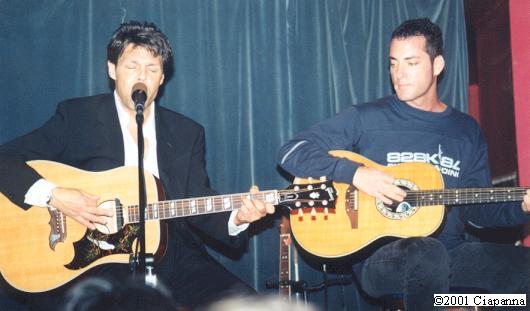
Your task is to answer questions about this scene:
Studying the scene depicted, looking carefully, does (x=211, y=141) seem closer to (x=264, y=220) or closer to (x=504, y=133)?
(x=264, y=220)

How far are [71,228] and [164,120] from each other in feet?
2.67

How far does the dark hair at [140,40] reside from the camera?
3.36 meters

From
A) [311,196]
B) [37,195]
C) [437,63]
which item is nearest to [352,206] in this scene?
[311,196]

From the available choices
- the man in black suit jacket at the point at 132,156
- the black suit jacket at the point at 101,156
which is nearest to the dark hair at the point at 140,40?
the man in black suit jacket at the point at 132,156

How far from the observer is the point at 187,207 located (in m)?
3.07

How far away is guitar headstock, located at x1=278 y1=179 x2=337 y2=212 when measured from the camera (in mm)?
2961

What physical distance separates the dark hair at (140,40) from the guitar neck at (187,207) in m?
0.86

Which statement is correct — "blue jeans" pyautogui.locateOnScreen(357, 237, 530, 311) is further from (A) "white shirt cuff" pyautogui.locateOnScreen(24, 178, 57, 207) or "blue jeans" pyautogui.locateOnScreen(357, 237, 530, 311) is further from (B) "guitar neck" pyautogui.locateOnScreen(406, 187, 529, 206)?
(A) "white shirt cuff" pyautogui.locateOnScreen(24, 178, 57, 207)

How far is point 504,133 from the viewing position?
4609mm

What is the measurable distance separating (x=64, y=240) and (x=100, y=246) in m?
0.19

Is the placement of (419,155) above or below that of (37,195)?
above

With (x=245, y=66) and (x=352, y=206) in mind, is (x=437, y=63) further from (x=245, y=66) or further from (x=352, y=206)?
(x=245, y=66)

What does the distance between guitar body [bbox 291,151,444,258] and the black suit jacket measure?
0.39m

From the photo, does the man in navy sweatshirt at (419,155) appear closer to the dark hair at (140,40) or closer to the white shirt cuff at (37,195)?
the dark hair at (140,40)
